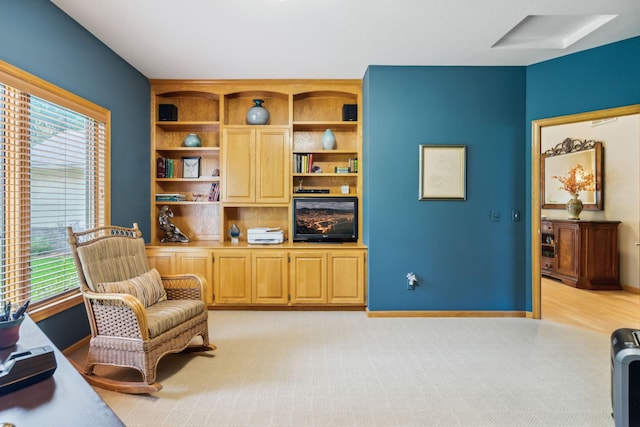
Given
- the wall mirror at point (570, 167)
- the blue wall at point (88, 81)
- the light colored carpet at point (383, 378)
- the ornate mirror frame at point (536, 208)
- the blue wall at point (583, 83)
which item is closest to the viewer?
the light colored carpet at point (383, 378)

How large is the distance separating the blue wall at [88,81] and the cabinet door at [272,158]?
53.7 inches

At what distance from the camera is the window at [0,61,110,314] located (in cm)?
232

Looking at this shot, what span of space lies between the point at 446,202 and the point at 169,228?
3.30m

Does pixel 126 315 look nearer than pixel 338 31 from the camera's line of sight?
Yes

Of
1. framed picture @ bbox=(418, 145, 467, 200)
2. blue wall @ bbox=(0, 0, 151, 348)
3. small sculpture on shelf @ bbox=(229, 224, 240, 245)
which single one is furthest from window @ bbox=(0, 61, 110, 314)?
framed picture @ bbox=(418, 145, 467, 200)

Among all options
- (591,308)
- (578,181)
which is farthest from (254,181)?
(578,181)

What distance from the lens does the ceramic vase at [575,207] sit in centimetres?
536

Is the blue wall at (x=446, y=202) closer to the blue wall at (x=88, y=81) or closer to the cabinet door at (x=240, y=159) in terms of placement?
the cabinet door at (x=240, y=159)

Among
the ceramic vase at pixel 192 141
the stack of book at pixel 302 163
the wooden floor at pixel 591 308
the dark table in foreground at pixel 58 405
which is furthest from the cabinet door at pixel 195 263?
the wooden floor at pixel 591 308

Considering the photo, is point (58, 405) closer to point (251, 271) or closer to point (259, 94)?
point (251, 271)

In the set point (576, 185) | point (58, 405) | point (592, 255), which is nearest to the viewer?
point (58, 405)

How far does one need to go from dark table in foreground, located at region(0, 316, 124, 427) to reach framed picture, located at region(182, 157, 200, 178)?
11.4ft

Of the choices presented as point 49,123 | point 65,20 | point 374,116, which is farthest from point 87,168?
point 374,116

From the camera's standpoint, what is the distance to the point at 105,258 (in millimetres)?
2641
